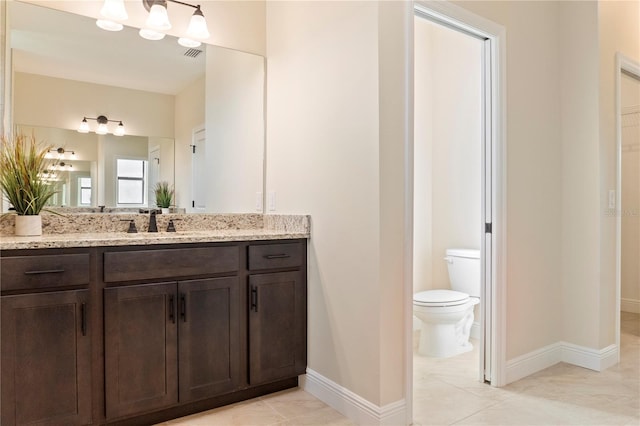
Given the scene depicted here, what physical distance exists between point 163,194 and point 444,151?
2.28m

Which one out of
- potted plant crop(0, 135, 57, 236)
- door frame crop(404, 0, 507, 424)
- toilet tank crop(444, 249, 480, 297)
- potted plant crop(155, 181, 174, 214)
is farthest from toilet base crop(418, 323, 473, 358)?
potted plant crop(0, 135, 57, 236)

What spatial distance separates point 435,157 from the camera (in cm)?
368

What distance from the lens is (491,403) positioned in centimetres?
228

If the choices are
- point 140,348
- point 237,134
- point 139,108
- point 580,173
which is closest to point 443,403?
point 140,348

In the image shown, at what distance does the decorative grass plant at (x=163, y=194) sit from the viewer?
8.20ft

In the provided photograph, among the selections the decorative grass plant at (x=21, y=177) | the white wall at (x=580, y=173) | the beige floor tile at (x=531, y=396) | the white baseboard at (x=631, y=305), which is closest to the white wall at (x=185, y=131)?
the decorative grass plant at (x=21, y=177)

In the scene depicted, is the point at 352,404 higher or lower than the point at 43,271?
lower

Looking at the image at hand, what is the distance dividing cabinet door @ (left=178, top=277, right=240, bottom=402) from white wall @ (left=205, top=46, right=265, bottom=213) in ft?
2.31

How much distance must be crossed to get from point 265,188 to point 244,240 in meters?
0.62

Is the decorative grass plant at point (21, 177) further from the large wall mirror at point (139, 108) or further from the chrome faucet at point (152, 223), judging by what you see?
the chrome faucet at point (152, 223)

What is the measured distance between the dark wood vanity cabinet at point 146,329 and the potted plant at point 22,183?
1.17 feet

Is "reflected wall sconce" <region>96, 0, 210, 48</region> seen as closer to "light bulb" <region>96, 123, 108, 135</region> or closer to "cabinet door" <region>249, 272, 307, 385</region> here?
"light bulb" <region>96, 123, 108, 135</region>

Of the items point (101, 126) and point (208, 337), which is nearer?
point (208, 337)

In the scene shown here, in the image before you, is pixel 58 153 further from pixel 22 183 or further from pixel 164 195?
pixel 164 195
